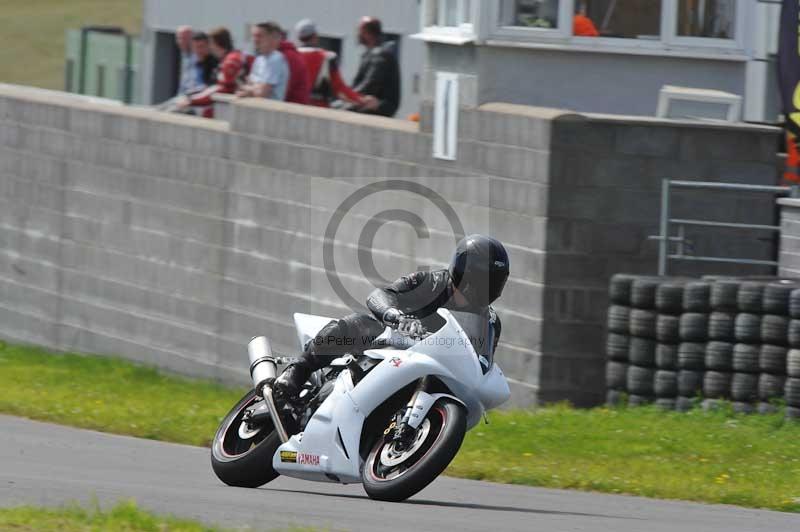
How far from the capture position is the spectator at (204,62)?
1970 centimetres

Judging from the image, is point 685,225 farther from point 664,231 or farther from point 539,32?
point 539,32

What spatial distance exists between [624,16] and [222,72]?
5109 millimetres

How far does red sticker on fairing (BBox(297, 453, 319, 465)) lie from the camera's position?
9688mm

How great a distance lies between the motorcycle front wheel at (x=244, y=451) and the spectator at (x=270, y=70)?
307 inches

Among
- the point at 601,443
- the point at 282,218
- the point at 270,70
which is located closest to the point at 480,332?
the point at 601,443

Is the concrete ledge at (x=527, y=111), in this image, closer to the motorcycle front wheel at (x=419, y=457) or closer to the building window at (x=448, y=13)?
the building window at (x=448, y=13)

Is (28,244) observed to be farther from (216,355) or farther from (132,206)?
(216,355)

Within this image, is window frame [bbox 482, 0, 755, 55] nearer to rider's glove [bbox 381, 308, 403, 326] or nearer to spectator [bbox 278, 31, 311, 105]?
spectator [bbox 278, 31, 311, 105]

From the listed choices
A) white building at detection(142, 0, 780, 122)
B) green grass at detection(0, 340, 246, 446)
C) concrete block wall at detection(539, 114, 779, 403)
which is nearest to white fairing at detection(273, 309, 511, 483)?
green grass at detection(0, 340, 246, 446)

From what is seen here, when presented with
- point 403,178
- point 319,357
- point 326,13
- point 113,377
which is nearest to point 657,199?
point 403,178

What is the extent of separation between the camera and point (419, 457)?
359 inches

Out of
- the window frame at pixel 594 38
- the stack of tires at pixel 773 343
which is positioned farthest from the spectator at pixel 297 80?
the stack of tires at pixel 773 343

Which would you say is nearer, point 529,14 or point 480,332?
point 480,332

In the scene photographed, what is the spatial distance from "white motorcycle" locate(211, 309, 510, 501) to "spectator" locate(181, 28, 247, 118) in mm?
8844
